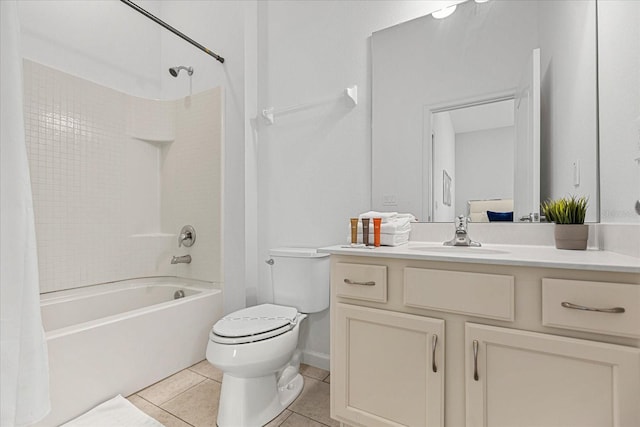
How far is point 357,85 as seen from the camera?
1833 mm

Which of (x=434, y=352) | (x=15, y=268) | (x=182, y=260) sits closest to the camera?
(x=15, y=268)

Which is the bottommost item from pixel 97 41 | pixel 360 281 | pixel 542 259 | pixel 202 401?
pixel 202 401

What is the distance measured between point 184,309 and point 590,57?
2.42 metres

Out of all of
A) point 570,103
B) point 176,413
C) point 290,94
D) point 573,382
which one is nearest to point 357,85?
point 290,94

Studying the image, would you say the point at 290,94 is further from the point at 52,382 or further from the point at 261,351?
the point at 52,382

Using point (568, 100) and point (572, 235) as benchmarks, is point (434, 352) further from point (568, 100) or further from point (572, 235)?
point (568, 100)

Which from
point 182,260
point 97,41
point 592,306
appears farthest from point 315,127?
point 97,41

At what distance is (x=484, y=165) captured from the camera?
1.49 metres

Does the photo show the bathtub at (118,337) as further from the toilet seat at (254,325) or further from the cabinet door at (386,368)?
the cabinet door at (386,368)

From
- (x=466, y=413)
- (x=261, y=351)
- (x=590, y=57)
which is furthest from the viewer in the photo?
(x=261, y=351)

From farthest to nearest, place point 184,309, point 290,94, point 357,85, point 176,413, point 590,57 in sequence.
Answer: point 290,94, point 184,309, point 357,85, point 176,413, point 590,57

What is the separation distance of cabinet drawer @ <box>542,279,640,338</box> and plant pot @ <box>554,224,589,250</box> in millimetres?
433

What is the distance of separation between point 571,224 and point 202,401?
73.4 inches

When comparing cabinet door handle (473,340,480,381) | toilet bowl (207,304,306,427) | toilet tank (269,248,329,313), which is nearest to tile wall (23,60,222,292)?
toilet tank (269,248,329,313)
